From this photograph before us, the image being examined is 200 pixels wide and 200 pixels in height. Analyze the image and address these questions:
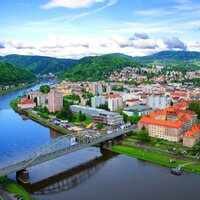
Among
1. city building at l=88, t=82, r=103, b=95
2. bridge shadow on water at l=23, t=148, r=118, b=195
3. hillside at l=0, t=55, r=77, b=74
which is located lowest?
bridge shadow on water at l=23, t=148, r=118, b=195

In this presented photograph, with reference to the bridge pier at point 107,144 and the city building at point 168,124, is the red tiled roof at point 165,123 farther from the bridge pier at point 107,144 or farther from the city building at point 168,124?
the bridge pier at point 107,144

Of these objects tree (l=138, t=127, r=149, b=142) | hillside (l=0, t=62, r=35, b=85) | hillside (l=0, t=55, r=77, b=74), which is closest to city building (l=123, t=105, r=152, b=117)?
tree (l=138, t=127, r=149, b=142)

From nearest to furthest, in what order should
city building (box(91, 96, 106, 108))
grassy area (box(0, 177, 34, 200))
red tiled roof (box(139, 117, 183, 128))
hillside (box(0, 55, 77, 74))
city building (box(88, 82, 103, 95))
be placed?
grassy area (box(0, 177, 34, 200)) < red tiled roof (box(139, 117, 183, 128)) < city building (box(91, 96, 106, 108)) < city building (box(88, 82, 103, 95)) < hillside (box(0, 55, 77, 74))

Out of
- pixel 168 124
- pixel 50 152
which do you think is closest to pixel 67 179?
pixel 50 152

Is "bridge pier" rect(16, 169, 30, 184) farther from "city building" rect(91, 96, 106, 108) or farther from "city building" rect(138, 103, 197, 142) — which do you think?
"city building" rect(91, 96, 106, 108)

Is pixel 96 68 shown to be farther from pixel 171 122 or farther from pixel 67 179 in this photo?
pixel 67 179

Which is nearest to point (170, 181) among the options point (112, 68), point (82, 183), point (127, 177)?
point (127, 177)
